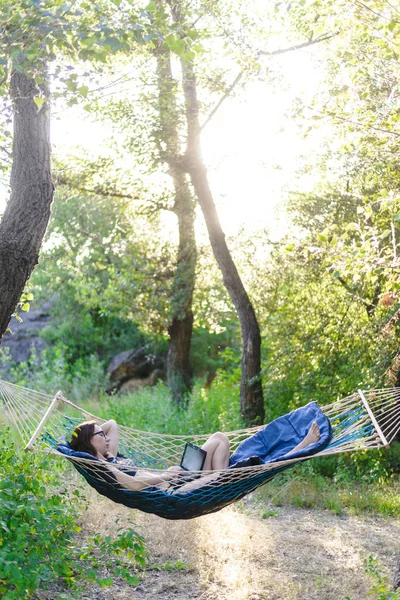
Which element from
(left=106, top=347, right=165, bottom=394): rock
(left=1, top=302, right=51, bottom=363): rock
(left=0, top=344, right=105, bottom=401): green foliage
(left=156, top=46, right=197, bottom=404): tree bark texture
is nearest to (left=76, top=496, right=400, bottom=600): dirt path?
(left=156, top=46, right=197, bottom=404): tree bark texture

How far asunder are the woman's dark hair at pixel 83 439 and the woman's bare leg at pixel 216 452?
550 millimetres

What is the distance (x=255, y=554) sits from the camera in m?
3.68

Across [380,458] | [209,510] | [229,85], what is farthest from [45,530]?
[229,85]

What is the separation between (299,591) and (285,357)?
307 cm

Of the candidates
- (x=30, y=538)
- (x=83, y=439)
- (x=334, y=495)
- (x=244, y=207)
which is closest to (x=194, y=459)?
(x=83, y=439)

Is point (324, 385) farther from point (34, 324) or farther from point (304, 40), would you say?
point (34, 324)

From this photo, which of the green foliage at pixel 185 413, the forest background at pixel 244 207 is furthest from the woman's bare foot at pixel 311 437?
the green foliage at pixel 185 413

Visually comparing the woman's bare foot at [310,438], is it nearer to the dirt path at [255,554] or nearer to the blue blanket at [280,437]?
the blue blanket at [280,437]

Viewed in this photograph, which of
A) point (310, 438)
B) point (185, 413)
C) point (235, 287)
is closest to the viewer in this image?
point (310, 438)

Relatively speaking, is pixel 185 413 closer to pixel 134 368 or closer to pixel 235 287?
pixel 235 287

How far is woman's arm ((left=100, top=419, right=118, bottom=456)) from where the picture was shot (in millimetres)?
3590

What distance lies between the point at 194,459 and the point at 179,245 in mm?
4045

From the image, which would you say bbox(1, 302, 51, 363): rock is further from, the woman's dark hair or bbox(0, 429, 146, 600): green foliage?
bbox(0, 429, 146, 600): green foliage

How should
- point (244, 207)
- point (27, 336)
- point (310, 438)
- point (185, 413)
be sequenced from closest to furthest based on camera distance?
1. point (310, 438)
2. point (185, 413)
3. point (244, 207)
4. point (27, 336)
